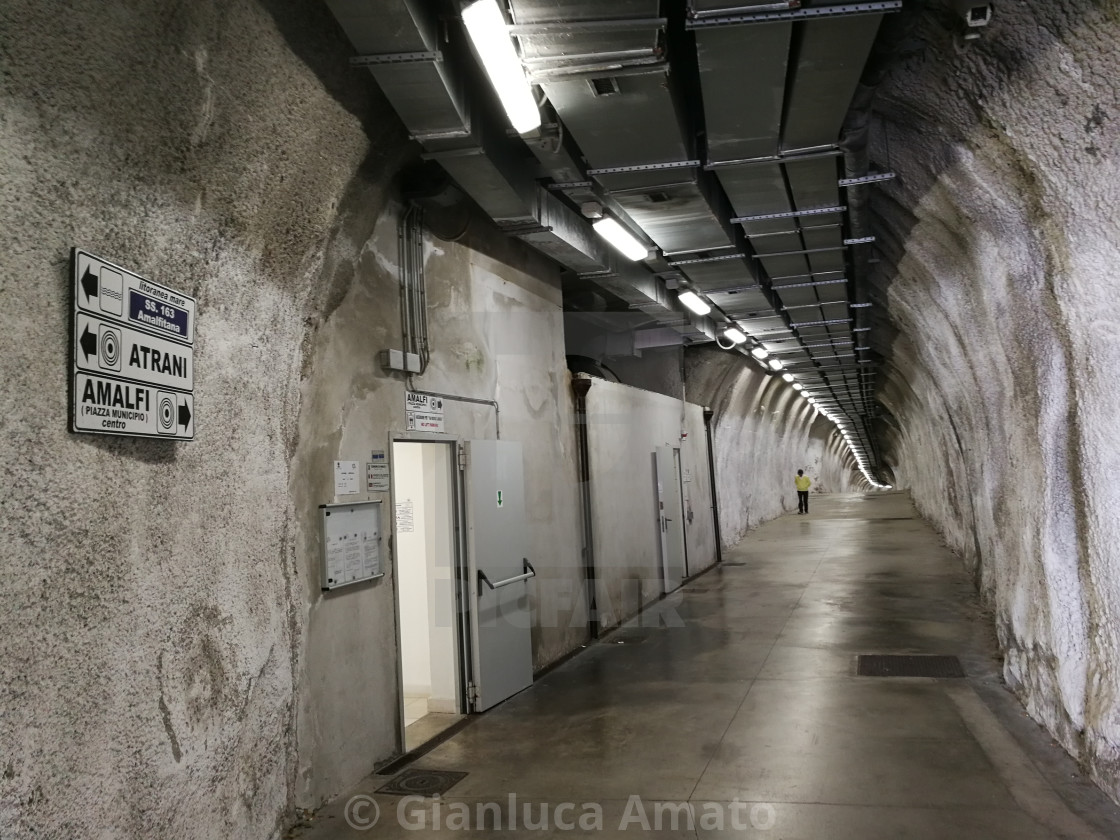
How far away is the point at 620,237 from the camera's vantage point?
6.63 meters

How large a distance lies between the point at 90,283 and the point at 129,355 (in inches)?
12.9

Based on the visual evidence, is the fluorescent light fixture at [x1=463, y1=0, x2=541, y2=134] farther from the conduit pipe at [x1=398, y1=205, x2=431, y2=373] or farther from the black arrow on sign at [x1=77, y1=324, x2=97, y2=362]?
the black arrow on sign at [x1=77, y1=324, x2=97, y2=362]

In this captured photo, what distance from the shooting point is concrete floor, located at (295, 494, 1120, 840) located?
13.5 ft

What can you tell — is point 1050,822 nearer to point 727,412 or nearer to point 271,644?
point 271,644

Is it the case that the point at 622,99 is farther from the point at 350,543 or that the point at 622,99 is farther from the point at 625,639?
the point at 625,639

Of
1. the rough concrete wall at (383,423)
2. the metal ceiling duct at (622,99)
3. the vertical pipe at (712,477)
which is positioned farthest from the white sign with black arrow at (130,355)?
the vertical pipe at (712,477)

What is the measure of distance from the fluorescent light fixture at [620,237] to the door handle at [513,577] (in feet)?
9.26

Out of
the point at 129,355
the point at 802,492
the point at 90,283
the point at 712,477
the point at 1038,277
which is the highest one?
the point at 1038,277

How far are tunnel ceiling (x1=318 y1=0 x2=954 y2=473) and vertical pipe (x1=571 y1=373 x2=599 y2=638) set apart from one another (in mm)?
1149

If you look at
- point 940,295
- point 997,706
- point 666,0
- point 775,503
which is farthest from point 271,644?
point 775,503

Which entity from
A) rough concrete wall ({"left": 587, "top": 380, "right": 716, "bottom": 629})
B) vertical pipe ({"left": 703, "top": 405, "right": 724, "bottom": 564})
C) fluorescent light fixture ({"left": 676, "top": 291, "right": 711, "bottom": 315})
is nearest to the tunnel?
fluorescent light fixture ({"left": 676, "top": 291, "right": 711, "bottom": 315})

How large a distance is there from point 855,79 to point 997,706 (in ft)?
14.7

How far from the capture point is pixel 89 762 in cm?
273

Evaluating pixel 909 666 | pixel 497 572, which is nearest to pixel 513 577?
pixel 497 572
